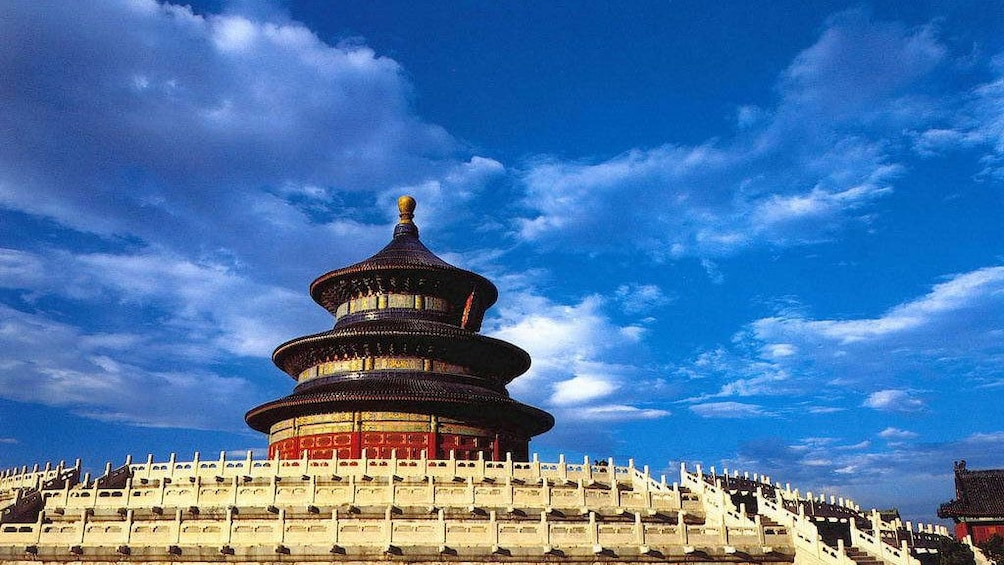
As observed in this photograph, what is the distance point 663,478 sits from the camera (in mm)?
30266

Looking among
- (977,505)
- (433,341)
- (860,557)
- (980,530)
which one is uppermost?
(433,341)

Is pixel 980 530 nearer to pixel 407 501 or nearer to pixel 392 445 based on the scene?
pixel 392 445

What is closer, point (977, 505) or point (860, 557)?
point (860, 557)

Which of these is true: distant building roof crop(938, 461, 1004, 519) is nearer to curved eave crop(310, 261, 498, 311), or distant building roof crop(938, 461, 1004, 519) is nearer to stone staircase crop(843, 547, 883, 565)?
stone staircase crop(843, 547, 883, 565)

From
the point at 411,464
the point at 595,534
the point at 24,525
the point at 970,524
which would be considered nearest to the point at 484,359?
the point at 411,464

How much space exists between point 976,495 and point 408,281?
1405 inches

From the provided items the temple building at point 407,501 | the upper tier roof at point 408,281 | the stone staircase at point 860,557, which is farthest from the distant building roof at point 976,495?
the upper tier roof at point 408,281

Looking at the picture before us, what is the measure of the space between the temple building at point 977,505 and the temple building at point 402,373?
81.5 ft

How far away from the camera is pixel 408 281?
152 ft

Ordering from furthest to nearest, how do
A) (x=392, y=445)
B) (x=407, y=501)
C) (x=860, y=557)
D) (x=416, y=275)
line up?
(x=416, y=275) < (x=392, y=445) < (x=407, y=501) < (x=860, y=557)

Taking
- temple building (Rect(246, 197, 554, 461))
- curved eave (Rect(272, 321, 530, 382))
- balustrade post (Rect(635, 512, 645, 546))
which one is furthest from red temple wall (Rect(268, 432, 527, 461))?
balustrade post (Rect(635, 512, 645, 546))

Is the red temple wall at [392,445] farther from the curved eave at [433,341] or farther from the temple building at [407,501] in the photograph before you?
the curved eave at [433,341]

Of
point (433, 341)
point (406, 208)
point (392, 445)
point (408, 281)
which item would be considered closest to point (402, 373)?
point (433, 341)

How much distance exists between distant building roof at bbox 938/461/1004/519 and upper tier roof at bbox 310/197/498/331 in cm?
2994
